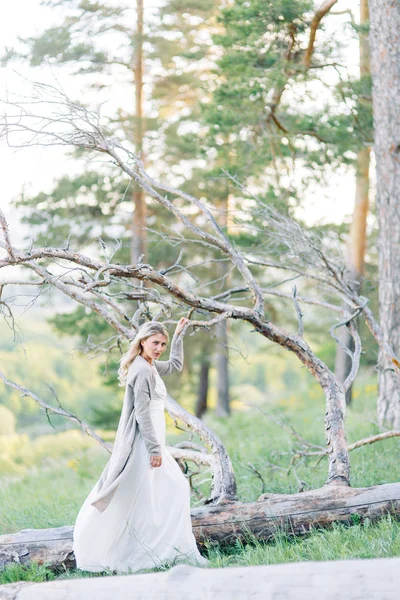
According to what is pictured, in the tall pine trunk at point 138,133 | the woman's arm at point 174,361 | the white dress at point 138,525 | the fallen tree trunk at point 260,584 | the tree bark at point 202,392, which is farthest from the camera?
the tree bark at point 202,392

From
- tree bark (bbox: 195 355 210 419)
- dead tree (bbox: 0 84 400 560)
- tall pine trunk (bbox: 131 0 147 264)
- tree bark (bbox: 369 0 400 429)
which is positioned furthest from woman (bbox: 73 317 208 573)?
tree bark (bbox: 195 355 210 419)

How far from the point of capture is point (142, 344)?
591 cm

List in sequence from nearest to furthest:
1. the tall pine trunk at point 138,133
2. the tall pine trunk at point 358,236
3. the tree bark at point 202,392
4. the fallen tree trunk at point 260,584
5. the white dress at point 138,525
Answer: the fallen tree trunk at point 260,584, the white dress at point 138,525, the tall pine trunk at point 358,236, the tall pine trunk at point 138,133, the tree bark at point 202,392

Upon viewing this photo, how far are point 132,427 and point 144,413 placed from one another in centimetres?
19

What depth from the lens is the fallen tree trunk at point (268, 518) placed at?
19.2ft

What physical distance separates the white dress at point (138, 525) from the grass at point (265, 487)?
223mm

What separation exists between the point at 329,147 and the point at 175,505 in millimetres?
7958

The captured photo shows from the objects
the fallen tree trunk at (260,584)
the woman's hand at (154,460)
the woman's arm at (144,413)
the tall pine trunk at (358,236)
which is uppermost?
the tall pine trunk at (358,236)

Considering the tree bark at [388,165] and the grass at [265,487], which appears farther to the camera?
the tree bark at [388,165]

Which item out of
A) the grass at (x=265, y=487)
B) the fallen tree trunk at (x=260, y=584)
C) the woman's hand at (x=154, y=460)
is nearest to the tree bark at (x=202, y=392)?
the grass at (x=265, y=487)

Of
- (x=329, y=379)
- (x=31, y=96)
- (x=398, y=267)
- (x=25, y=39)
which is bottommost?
(x=329, y=379)

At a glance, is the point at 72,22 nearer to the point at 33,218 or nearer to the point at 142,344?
the point at 33,218

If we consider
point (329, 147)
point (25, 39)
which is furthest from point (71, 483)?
point (25, 39)

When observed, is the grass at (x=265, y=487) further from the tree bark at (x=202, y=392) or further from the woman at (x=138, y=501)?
the tree bark at (x=202, y=392)
